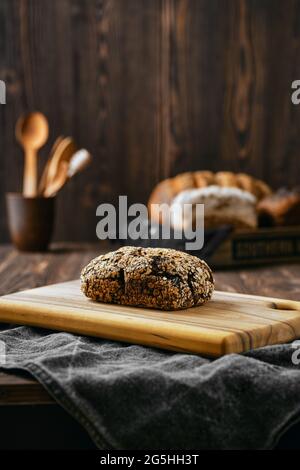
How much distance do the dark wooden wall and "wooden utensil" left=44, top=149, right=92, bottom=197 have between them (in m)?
0.23

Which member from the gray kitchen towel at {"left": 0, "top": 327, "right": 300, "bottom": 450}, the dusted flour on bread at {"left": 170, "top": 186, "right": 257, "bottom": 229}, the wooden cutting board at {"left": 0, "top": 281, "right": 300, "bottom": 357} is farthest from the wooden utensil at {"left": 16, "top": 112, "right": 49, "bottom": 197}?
the gray kitchen towel at {"left": 0, "top": 327, "right": 300, "bottom": 450}

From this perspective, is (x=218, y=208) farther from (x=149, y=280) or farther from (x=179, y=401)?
(x=179, y=401)

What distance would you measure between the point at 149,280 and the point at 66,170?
3.97ft

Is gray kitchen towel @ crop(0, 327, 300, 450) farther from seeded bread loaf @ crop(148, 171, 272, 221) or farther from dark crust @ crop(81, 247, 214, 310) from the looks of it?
seeded bread loaf @ crop(148, 171, 272, 221)

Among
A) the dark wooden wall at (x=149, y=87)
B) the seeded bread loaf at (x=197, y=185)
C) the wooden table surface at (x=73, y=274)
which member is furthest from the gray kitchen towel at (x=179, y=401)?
the dark wooden wall at (x=149, y=87)

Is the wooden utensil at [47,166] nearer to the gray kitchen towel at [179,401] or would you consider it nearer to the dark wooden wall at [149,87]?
the dark wooden wall at [149,87]

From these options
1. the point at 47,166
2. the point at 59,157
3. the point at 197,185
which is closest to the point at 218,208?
the point at 197,185

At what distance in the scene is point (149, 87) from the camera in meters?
2.42

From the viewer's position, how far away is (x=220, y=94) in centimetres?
245

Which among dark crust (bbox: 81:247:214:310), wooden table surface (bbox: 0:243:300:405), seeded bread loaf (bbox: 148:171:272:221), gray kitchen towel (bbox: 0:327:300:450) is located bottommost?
wooden table surface (bbox: 0:243:300:405)

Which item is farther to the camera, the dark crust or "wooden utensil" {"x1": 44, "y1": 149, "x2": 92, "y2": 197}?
"wooden utensil" {"x1": 44, "y1": 149, "x2": 92, "y2": 197}

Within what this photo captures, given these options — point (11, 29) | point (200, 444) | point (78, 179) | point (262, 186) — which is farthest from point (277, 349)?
point (11, 29)

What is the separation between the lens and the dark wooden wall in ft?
7.73
